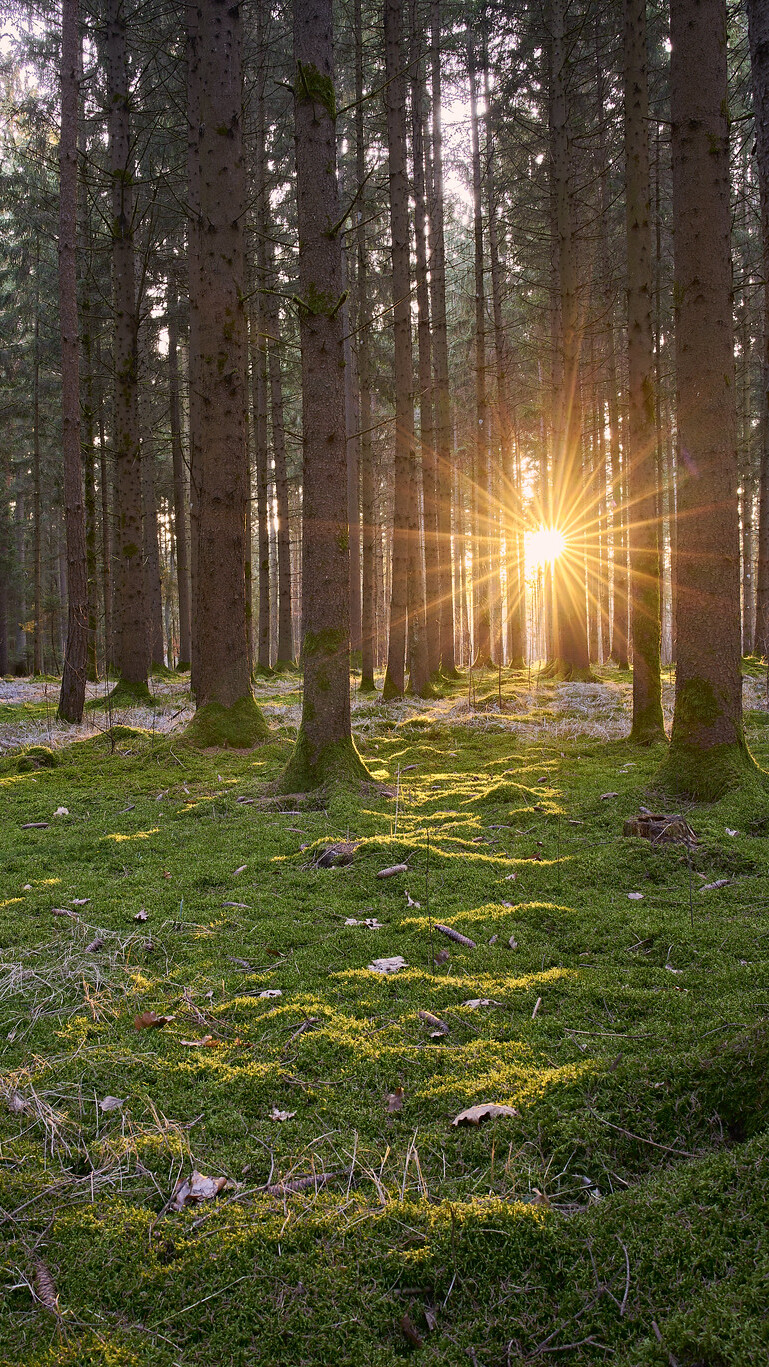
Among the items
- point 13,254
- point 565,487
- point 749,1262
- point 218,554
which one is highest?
point 13,254

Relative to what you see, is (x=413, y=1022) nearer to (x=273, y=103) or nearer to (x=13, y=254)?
(x=273, y=103)

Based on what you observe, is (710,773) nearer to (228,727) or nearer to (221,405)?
(228,727)

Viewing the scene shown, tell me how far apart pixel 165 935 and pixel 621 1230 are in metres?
2.22

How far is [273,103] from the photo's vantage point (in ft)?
58.1

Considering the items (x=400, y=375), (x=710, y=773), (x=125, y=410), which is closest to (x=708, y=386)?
(x=710, y=773)

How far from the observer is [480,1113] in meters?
1.92

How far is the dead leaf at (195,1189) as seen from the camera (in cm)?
168

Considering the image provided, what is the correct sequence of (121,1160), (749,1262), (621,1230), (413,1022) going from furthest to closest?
(413,1022) → (121,1160) → (621,1230) → (749,1262)

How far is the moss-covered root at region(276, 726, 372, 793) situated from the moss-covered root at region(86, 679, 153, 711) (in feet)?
19.8

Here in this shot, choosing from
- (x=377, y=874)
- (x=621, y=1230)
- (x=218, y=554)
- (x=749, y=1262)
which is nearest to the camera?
(x=749, y=1262)

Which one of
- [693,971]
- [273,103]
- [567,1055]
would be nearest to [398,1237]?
[567,1055]

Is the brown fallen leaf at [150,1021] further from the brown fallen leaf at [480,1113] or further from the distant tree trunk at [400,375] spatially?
the distant tree trunk at [400,375]

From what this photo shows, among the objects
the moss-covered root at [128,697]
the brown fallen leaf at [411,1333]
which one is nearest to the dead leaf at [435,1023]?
the brown fallen leaf at [411,1333]

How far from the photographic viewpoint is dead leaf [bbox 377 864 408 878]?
3.88 metres
